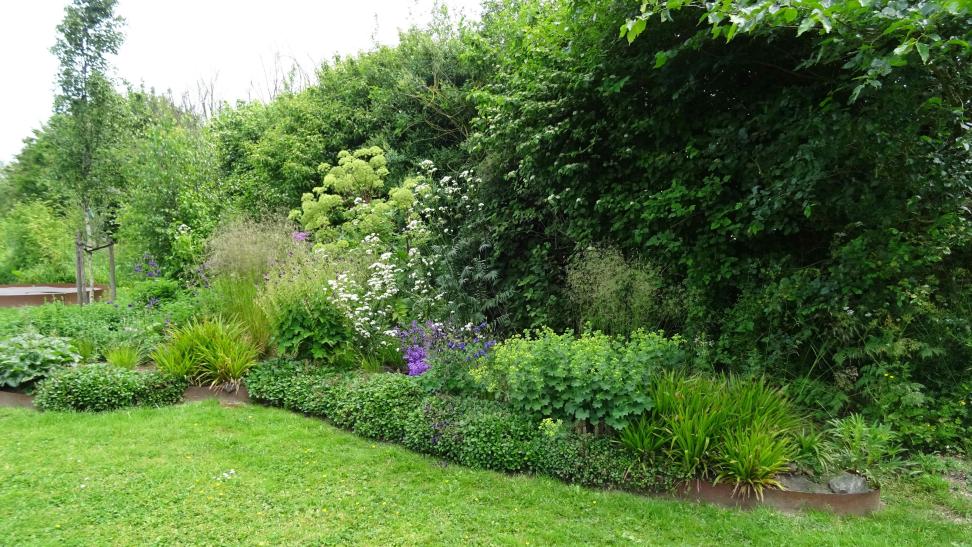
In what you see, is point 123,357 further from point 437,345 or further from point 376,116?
point 376,116

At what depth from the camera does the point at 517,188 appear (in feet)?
20.1

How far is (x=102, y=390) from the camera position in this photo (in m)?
4.68

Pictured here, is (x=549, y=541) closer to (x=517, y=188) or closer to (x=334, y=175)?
(x=517, y=188)

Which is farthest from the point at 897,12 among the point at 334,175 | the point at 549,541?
the point at 334,175

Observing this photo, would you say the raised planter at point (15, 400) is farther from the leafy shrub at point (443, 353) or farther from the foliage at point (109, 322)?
the leafy shrub at point (443, 353)

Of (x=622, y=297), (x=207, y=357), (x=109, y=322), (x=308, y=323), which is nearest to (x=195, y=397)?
(x=207, y=357)

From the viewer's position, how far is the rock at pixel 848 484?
308 centimetres

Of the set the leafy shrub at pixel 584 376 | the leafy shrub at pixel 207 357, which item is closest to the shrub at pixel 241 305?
the leafy shrub at pixel 207 357

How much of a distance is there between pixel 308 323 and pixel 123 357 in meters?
2.06

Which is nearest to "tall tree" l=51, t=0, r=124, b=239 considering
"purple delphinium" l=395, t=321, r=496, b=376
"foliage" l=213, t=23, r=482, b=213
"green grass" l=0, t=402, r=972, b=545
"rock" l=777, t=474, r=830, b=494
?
"foliage" l=213, t=23, r=482, b=213

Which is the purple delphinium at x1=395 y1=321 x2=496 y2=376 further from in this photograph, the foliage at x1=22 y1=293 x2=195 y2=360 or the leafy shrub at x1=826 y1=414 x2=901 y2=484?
the foliage at x1=22 y1=293 x2=195 y2=360

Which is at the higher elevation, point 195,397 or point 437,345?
point 437,345

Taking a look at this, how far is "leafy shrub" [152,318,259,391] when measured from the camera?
5.09m

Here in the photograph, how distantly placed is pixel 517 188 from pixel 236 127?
403 inches
